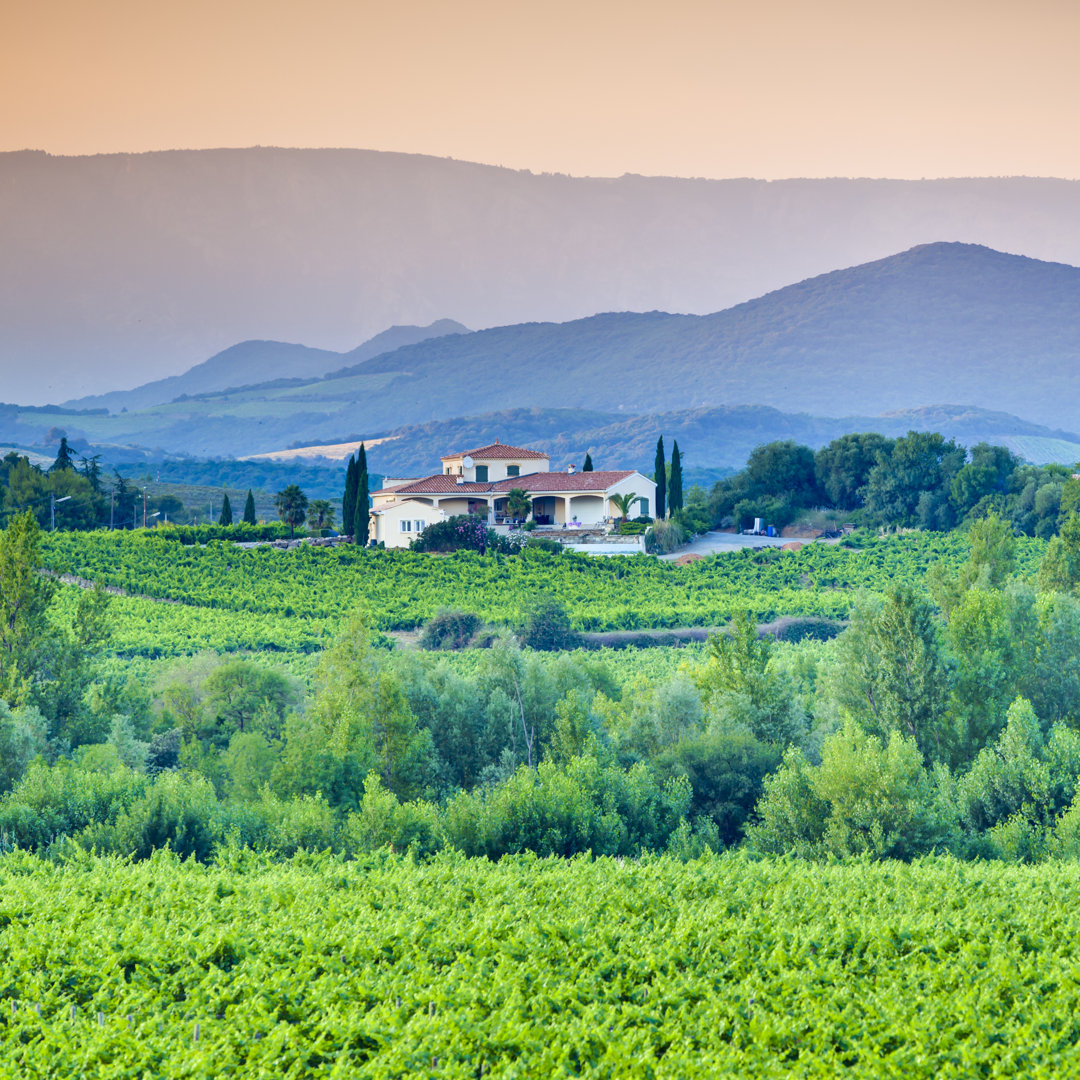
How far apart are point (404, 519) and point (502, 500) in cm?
644

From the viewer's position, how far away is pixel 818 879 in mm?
16125

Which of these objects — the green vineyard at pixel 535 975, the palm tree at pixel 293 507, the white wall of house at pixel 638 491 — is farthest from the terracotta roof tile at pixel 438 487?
the green vineyard at pixel 535 975

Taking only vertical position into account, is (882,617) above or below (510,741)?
above

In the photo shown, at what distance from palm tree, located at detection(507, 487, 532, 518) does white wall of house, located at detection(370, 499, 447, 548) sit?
13.9 ft

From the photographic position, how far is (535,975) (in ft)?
41.7

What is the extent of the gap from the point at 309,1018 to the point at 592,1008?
2.87 meters

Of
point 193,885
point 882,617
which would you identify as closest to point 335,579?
point 882,617

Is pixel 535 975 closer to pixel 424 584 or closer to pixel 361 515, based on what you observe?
pixel 424 584

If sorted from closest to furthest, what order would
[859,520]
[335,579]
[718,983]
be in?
[718,983]
[335,579]
[859,520]

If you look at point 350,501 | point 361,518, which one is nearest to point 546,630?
point 361,518

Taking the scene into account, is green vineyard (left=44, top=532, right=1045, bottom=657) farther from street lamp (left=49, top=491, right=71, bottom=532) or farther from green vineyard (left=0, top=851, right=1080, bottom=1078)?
green vineyard (left=0, top=851, right=1080, bottom=1078)

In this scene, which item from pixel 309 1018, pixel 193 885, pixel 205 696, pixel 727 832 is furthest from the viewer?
pixel 205 696

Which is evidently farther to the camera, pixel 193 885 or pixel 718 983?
pixel 193 885

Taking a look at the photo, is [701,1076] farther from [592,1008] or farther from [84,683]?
[84,683]
